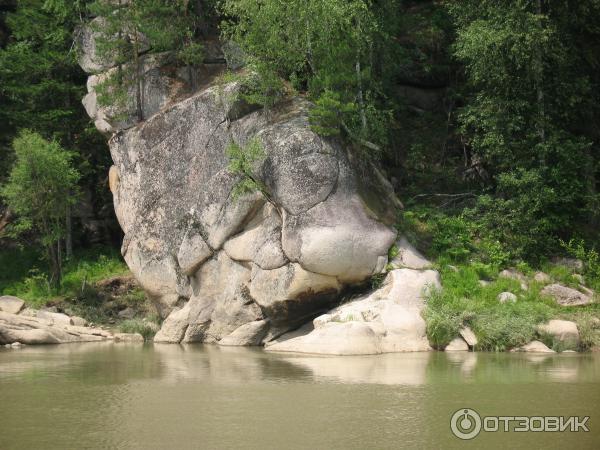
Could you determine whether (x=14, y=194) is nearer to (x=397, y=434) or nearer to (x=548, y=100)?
(x=548, y=100)

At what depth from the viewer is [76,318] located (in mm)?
28000

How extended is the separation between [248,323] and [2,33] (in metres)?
22.5

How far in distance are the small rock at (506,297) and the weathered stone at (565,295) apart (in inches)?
42.6

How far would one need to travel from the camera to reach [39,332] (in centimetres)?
2461

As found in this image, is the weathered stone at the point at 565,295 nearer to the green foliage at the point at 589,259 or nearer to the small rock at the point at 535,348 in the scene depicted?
the green foliage at the point at 589,259

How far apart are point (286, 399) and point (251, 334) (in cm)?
1054

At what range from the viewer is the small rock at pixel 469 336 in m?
20.7

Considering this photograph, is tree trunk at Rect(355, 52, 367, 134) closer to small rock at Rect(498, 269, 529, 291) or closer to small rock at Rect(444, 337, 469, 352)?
small rock at Rect(498, 269, 529, 291)

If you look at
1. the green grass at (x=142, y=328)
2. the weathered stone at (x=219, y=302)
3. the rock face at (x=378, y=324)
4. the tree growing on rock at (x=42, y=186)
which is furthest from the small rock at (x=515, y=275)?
the tree growing on rock at (x=42, y=186)

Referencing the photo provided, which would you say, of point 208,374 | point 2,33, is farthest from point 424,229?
point 2,33

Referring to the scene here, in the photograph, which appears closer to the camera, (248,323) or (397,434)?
(397,434)

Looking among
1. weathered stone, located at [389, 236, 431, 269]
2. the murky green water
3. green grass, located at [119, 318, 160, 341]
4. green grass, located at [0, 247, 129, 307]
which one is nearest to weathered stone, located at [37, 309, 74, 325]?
green grass, located at [119, 318, 160, 341]

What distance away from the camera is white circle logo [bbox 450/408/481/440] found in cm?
1055

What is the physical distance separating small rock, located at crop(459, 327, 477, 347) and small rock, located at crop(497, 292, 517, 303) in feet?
6.08
